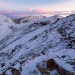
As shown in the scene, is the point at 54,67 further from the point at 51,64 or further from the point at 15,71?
the point at 15,71

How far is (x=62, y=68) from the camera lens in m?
15.5

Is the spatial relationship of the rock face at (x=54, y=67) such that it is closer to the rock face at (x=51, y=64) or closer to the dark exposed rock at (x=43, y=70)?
the rock face at (x=51, y=64)

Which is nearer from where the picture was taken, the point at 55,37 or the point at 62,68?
the point at 62,68

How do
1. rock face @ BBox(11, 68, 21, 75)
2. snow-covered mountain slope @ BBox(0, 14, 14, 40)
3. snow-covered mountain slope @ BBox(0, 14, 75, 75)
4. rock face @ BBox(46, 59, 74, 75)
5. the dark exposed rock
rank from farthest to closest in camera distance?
snow-covered mountain slope @ BBox(0, 14, 14, 40) < rock face @ BBox(11, 68, 21, 75) < snow-covered mountain slope @ BBox(0, 14, 75, 75) < the dark exposed rock < rock face @ BBox(46, 59, 74, 75)

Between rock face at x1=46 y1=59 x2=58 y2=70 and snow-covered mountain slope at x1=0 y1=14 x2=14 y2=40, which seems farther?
snow-covered mountain slope at x1=0 y1=14 x2=14 y2=40

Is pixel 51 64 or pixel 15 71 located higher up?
pixel 51 64

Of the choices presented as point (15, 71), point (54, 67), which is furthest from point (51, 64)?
point (15, 71)

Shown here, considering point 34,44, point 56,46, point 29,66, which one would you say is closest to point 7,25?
point 34,44

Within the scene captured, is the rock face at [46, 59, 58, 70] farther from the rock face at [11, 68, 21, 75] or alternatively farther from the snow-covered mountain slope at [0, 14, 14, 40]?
the snow-covered mountain slope at [0, 14, 14, 40]

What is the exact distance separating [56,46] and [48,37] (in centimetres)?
517

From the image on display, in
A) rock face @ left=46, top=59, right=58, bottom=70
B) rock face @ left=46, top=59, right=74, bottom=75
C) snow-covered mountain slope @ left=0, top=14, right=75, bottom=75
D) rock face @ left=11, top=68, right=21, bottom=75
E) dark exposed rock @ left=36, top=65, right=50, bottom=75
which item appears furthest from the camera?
rock face @ left=11, top=68, right=21, bottom=75

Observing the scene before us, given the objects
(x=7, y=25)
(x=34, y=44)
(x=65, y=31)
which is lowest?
(x=7, y=25)

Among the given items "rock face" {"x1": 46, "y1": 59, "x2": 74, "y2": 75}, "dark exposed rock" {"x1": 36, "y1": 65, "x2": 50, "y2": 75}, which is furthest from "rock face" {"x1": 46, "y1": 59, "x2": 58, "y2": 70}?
"dark exposed rock" {"x1": 36, "y1": 65, "x2": 50, "y2": 75}

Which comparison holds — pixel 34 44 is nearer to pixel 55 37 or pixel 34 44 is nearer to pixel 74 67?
pixel 55 37
